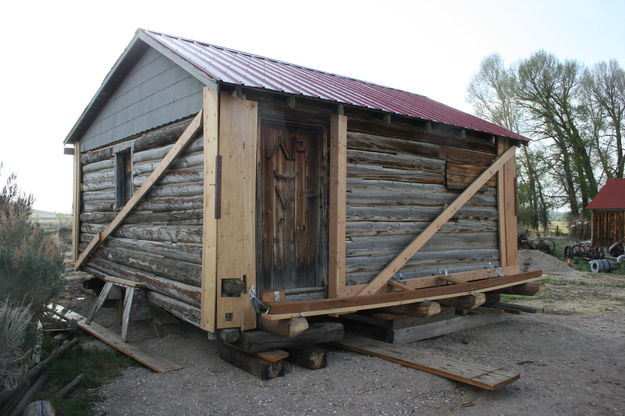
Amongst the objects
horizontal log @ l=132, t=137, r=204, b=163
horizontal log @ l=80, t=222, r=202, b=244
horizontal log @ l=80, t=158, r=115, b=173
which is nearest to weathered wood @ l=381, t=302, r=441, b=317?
horizontal log @ l=80, t=222, r=202, b=244

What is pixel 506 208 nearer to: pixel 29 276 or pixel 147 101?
pixel 147 101

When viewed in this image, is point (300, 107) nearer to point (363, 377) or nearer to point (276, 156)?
point (276, 156)

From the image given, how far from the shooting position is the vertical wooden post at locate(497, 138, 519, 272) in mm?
8688

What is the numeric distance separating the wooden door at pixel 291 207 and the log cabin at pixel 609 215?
19.8 metres

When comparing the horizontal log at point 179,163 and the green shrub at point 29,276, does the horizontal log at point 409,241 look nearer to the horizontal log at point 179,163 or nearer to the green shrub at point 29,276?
the horizontal log at point 179,163

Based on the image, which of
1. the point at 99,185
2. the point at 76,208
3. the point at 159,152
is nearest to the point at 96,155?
the point at 99,185

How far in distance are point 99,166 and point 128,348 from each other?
429 centimetres

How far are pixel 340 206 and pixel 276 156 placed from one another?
3.47 feet

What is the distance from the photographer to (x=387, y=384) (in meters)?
5.06

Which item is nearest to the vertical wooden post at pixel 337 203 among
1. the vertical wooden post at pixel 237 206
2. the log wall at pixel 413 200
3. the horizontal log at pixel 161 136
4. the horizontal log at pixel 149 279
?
the log wall at pixel 413 200

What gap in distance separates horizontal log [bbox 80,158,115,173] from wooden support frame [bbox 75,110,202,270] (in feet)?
3.75

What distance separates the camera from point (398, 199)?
23.4 feet

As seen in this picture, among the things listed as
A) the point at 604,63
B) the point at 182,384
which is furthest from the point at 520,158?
the point at 182,384

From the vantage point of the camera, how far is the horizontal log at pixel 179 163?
5.93 meters
